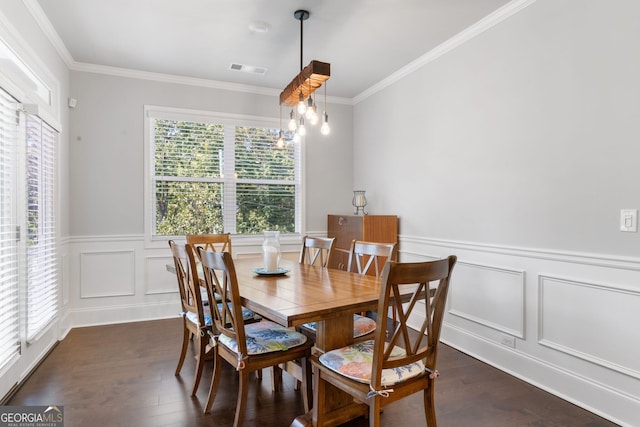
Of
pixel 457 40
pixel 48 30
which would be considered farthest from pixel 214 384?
pixel 457 40

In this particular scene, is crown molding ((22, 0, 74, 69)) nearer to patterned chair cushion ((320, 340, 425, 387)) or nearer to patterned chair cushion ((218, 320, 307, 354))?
patterned chair cushion ((218, 320, 307, 354))

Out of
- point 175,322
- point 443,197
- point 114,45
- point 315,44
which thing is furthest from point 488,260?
point 114,45

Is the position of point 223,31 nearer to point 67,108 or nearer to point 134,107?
point 134,107

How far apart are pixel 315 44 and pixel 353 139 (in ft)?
6.07

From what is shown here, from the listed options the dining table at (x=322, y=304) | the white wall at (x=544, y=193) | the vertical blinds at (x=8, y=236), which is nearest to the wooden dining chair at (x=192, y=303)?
the dining table at (x=322, y=304)

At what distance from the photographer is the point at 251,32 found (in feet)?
10.4

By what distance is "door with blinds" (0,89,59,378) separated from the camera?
233 centimetres

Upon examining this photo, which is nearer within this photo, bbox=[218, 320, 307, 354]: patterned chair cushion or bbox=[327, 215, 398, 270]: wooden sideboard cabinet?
bbox=[218, 320, 307, 354]: patterned chair cushion

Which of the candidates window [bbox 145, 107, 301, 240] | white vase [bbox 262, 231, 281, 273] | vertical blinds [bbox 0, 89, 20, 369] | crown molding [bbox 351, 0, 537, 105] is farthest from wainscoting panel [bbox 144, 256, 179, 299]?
crown molding [bbox 351, 0, 537, 105]

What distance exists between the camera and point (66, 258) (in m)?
3.69

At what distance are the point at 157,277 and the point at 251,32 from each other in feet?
9.04

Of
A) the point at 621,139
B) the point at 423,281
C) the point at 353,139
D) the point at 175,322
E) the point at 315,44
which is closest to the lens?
the point at 423,281

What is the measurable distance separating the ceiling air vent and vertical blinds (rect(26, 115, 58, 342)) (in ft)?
5.85

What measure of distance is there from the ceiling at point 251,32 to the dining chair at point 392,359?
2.13m
